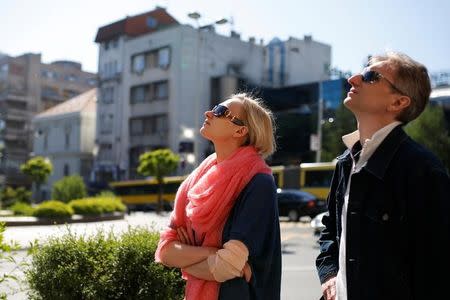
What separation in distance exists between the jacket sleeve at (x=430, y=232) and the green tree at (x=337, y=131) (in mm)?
42978

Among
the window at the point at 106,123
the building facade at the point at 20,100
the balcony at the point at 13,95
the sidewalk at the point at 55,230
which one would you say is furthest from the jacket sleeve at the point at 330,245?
the balcony at the point at 13,95

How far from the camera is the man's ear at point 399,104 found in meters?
2.52

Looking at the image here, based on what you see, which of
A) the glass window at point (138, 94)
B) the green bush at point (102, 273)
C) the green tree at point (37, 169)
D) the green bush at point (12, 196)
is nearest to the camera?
the green bush at point (102, 273)

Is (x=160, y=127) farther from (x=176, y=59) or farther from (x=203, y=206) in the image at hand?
(x=203, y=206)

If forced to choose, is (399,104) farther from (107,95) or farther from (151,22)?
(151,22)

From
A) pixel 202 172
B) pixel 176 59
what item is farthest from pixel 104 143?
pixel 202 172

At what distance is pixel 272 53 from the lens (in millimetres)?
60688

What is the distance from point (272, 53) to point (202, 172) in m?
58.7

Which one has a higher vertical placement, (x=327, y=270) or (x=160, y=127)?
(x=160, y=127)

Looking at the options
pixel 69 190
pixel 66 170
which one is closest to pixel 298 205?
pixel 69 190

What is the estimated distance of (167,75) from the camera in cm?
5444

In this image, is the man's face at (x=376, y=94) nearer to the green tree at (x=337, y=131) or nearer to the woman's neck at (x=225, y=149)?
the woman's neck at (x=225, y=149)

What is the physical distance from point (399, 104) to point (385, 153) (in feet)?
0.93

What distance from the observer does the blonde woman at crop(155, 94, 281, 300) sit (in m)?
2.71
